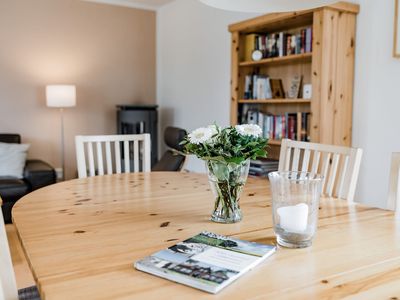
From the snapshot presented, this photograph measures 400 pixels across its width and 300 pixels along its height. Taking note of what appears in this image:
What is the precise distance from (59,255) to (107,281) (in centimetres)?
22

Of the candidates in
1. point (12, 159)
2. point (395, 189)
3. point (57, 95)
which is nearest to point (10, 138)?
point (12, 159)

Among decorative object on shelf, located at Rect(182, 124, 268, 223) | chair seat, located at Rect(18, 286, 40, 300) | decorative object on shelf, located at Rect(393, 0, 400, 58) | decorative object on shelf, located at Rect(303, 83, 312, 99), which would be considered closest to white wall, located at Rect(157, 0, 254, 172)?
decorative object on shelf, located at Rect(303, 83, 312, 99)

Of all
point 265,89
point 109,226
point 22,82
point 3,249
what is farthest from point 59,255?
point 22,82

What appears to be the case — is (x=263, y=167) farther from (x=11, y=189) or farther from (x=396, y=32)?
(x=11, y=189)

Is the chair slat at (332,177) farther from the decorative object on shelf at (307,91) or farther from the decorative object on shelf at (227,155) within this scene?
the decorative object on shelf at (307,91)

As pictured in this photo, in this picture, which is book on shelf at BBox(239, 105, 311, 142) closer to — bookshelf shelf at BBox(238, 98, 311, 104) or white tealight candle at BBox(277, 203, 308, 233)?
Result: bookshelf shelf at BBox(238, 98, 311, 104)

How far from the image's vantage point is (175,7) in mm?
4871

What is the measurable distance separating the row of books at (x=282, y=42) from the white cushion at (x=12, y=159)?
7.90 feet

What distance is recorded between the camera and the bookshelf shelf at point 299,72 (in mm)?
2643

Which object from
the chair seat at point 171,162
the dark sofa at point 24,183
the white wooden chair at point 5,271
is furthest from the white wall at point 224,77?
the white wooden chair at point 5,271

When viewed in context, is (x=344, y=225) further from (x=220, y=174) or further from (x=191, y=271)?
(x=191, y=271)

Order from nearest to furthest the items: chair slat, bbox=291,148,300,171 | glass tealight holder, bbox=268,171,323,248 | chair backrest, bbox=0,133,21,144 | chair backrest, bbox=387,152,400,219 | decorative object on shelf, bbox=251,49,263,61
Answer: glass tealight holder, bbox=268,171,323,248 → chair backrest, bbox=387,152,400,219 → chair slat, bbox=291,148,300,171 → decorative object on shelf, bbox=251,49,263,61 → chair backrest, bbox=0,133,21,144

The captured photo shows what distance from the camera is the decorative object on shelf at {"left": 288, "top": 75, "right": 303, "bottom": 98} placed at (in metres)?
3.15

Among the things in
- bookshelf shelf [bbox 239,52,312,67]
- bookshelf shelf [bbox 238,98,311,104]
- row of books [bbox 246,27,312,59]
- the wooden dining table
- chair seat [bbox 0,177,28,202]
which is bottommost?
chair seat [bbox 0,177,28,202]
